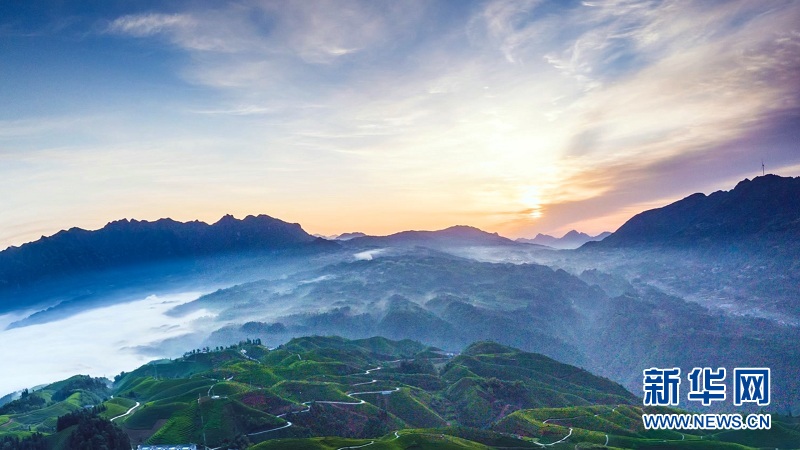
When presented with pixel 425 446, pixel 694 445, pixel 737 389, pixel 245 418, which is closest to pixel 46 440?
pixel 245 418

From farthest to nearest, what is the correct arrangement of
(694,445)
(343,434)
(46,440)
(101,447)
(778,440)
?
(778,440) < (343,434) < (694,445) < (46,440) < (101,447)

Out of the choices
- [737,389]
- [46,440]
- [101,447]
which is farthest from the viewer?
[46,440]

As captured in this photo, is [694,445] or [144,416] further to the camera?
[144,416]

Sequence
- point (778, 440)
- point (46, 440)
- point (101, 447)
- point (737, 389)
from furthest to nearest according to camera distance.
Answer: point (778, 440)
point (46, 440)
point (101, 447)
point (737, 389)

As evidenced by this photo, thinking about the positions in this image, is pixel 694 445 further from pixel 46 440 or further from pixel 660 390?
pixel 46 440

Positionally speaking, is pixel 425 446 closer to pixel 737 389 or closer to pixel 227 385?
pixel 737 389

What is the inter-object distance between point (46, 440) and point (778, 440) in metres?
222

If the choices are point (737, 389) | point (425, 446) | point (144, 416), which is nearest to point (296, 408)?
point (144, 416)

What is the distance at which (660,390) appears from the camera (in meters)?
115

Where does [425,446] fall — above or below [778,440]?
above

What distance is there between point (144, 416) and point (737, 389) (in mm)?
159450

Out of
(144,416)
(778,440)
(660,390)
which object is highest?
(660,390)

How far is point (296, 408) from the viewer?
180250mm

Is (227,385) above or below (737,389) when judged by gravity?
below
